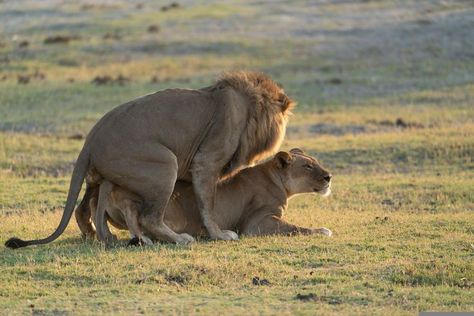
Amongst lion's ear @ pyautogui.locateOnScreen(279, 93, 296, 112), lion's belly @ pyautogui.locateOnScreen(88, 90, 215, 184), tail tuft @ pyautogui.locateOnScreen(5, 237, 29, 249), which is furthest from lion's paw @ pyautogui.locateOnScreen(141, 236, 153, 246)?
lion's ear @ pyautogui.locateOnScreen(279, 93, 296, 112)

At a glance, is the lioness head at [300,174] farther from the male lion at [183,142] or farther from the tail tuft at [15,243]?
the tail tuft at [15,243]

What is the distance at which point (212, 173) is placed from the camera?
11383 millimetres

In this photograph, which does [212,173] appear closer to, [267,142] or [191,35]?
[267,142]

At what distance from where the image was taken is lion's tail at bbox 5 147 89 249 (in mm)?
10352

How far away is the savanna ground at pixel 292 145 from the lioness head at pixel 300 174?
1.59 feet

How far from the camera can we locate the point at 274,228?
11586mm

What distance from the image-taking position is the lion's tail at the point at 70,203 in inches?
408

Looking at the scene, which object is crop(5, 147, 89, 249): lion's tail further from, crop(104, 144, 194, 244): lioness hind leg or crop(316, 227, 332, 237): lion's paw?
crop(316, 227, 332, 237): lion's paw

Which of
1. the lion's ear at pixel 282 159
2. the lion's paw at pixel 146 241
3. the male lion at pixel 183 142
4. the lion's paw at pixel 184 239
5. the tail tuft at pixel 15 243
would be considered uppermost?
the male lion at pixel 183 142

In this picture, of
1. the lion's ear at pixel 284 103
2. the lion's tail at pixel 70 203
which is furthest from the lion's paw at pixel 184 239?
the lion's ear at pixel 284 103

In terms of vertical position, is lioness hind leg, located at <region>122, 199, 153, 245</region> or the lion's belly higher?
the lion's belly

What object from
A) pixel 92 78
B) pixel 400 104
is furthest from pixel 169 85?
pixel 400 104

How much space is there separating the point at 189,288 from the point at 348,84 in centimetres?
2261

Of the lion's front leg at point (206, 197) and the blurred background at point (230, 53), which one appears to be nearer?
the lion's front leg at point (206, 197)
